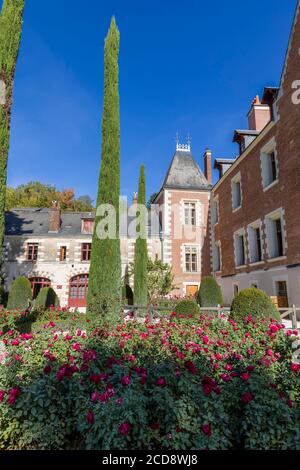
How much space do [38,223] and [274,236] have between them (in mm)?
18380

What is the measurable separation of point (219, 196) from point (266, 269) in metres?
8.27

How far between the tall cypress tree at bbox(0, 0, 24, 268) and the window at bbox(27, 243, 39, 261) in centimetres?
1496

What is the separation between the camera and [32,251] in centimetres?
2172

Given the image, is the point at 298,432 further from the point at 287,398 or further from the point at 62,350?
the point at 62,350

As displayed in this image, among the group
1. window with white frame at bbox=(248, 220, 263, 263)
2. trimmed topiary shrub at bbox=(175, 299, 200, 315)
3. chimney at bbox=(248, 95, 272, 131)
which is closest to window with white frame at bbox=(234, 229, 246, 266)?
window with white frame at bbox=(248, 220, 263, 263)

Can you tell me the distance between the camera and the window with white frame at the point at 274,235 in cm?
1348

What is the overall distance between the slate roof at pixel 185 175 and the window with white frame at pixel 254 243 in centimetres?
812

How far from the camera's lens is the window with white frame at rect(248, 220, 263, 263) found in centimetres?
1530

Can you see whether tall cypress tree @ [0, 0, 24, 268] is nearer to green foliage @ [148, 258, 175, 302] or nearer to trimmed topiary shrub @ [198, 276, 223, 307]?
trimmed topiary shrub @ [198, 276, 223, 307]

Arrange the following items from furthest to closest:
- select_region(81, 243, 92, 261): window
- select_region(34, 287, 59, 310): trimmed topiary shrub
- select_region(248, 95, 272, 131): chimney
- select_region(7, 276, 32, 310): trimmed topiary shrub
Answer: select_region(81, 243, 92, 261): window
select_region(248, 95, 272, 131): chimney
select_region(7, 276, 32, 310): trimmed topiary shrub
select_region(34, 287, 59, 310): trimmed topiary shrub

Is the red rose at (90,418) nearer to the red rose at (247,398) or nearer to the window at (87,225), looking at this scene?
the red rose at (247,398)

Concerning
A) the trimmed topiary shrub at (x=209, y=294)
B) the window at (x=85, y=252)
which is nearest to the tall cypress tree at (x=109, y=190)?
the trimmed topiary shrub at (x=209, y=294)

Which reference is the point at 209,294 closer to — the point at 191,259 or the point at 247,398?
the point at 191,259

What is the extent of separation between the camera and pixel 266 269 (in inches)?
541
